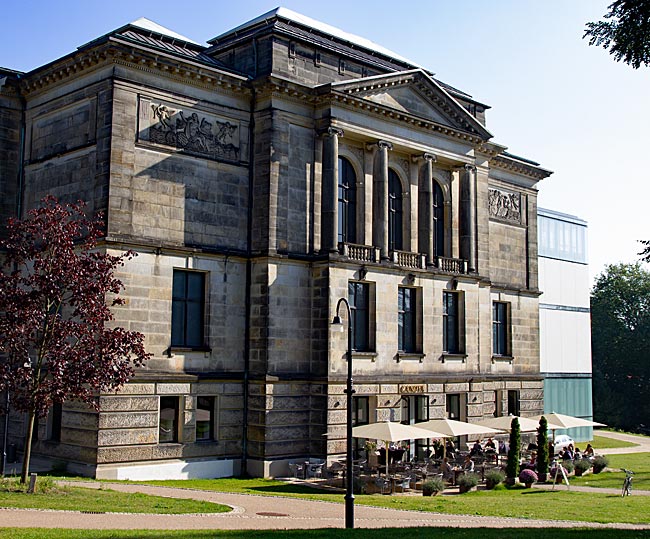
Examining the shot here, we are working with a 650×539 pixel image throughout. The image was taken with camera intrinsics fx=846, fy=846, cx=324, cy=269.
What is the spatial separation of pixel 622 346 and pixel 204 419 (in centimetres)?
7035

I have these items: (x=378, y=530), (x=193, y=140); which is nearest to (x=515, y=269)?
(x=193, y=140)

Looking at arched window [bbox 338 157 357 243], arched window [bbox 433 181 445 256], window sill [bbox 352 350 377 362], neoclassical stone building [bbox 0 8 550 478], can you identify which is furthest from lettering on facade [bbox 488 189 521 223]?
window sill [bbox 352 350 377 362]

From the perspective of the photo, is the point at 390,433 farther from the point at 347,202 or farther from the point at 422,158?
the point at 422,158

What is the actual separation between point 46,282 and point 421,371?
68.6ft

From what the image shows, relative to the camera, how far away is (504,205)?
52.4 m

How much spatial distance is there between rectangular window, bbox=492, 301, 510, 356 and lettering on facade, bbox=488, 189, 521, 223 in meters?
5.41

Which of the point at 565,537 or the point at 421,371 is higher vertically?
the point at 421,371

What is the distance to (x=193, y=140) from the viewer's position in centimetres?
3569

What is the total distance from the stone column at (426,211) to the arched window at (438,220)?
1827 mm

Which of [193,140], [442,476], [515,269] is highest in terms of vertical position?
[193,140]

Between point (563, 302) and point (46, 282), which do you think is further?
point (563, 302)

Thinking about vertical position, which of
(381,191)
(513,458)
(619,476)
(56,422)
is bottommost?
(619,476)

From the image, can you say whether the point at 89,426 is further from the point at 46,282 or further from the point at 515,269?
the point at 515,269

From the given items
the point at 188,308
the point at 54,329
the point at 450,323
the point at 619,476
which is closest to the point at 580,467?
the point at 619,476
